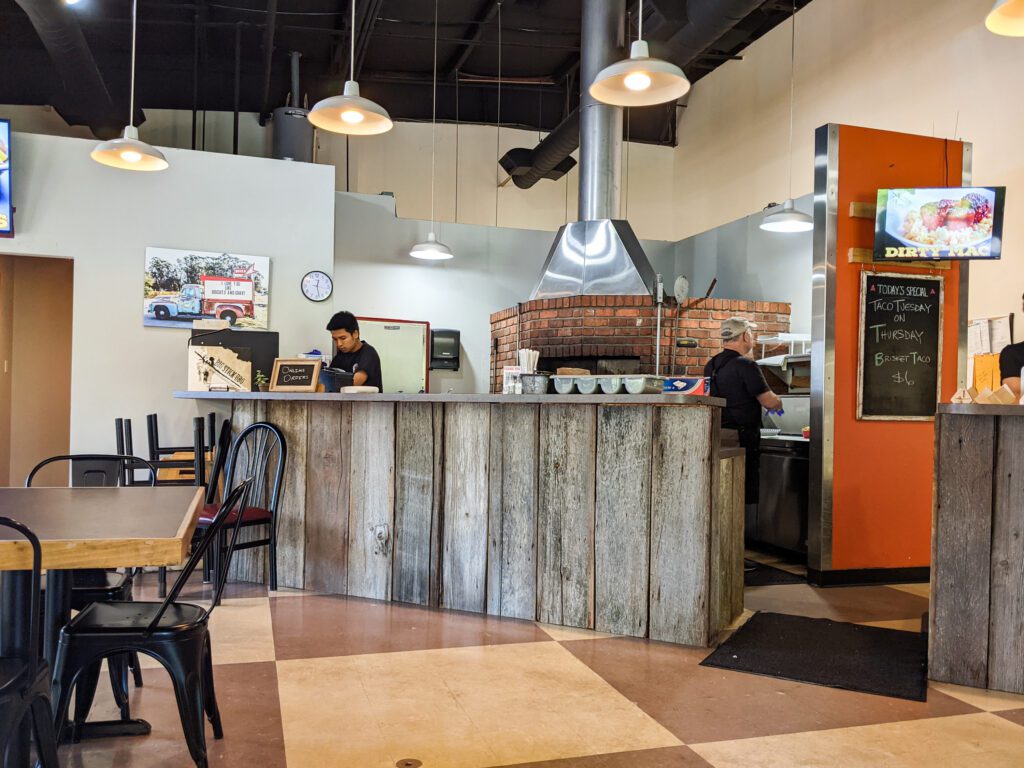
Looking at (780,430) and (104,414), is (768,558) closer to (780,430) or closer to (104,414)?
(780,430)

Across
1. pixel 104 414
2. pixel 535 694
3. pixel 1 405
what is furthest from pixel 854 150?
pixel 1 405

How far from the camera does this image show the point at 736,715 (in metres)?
2.67

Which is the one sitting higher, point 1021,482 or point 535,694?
point 1021,482

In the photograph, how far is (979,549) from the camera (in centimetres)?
302

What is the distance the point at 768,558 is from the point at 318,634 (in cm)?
340

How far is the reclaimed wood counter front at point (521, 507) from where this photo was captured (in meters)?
3.44

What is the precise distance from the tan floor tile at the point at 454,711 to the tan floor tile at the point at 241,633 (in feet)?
0.64

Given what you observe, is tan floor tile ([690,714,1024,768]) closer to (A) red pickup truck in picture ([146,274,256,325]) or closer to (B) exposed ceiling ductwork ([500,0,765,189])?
(A) red pickup truck in picture ([146,274,256,325])

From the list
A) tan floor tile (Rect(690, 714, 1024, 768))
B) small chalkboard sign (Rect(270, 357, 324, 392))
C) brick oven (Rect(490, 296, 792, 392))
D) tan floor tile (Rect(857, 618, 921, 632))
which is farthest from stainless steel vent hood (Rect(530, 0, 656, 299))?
tan floor tile (Rect(690, 714, 1024, 768))

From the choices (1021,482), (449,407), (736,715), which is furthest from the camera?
(449,407)

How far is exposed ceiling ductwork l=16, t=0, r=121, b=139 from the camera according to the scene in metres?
5.82

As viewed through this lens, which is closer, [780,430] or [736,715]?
[736,715]

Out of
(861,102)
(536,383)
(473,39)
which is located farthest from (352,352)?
(861,102)

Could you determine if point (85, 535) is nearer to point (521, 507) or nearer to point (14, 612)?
point (14, 612)
